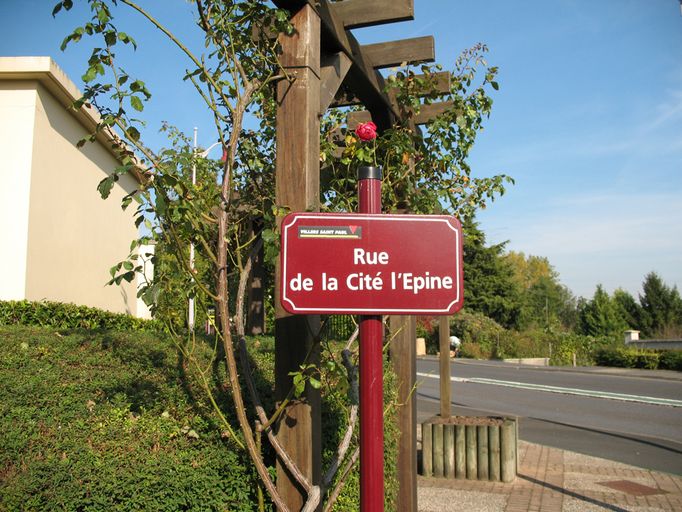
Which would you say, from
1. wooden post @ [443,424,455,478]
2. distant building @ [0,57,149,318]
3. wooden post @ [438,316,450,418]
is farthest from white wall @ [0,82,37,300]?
wooden post @ [443,424,455,478]

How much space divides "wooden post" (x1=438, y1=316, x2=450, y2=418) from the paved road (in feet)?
0.95

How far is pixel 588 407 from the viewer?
1476cm

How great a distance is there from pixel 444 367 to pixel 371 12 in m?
5.12

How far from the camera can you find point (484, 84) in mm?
5340

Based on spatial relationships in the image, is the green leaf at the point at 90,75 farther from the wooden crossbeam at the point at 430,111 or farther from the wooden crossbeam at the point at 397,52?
the wooden crossbeam at the point at 430,111

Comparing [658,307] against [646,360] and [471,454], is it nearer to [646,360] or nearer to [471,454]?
[646,360]

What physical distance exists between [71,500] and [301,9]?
2428 millimetres

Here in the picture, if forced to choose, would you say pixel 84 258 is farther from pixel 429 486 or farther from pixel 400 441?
pixel 400 441

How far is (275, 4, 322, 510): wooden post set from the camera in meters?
2.90

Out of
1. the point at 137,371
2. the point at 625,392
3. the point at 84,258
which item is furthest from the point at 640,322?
the point at 137,371

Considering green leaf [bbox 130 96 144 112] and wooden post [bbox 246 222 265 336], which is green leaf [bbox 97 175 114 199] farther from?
wooden post [bbox 246 222 265 336]

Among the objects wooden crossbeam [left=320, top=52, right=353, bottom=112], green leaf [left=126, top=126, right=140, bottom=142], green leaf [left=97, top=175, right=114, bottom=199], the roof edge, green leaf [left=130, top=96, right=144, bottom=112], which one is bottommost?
green leaf [left=97, top=175, right=114, bottom=199]

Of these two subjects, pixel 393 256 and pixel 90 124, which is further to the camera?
pixel 90 124

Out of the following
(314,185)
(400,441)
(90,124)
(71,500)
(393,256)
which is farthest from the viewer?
(90,124)
